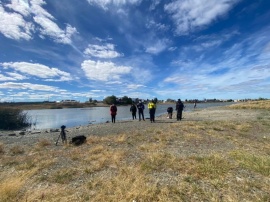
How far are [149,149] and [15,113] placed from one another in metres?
43.8

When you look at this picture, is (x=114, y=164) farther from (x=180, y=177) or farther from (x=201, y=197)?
(x=201, y=197)

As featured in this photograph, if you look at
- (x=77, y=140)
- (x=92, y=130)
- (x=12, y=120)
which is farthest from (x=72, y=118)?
(x=77, y=140)

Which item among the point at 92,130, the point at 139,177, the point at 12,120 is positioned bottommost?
the point at 139,177

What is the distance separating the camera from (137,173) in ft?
22.4

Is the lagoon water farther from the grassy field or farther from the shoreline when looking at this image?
the grassy field

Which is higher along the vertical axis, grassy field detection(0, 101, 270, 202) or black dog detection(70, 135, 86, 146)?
black dog detection(70, 135, 86, 146)

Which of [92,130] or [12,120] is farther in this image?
[12,120]

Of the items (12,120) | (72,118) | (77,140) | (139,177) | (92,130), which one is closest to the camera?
(139,177)

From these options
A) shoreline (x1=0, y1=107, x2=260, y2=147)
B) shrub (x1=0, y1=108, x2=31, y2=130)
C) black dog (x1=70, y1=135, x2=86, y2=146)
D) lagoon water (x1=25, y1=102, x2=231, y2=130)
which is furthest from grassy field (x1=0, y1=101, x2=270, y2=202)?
shrub (x1=0, y1=108, x2=31, y2=130)

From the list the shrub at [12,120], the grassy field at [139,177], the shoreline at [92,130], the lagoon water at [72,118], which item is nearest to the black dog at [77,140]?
the shoreline at [92,130]

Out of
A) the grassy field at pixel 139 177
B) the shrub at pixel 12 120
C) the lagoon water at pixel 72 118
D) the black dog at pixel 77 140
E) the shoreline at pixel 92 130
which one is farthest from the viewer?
the shrub at pixel 12 120

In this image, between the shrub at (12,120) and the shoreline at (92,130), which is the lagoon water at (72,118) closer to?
the shrub at (12,120)

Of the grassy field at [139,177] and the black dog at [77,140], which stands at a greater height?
the black dog at [77,140]

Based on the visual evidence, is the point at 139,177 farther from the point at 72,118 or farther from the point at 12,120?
the point at 72,118
